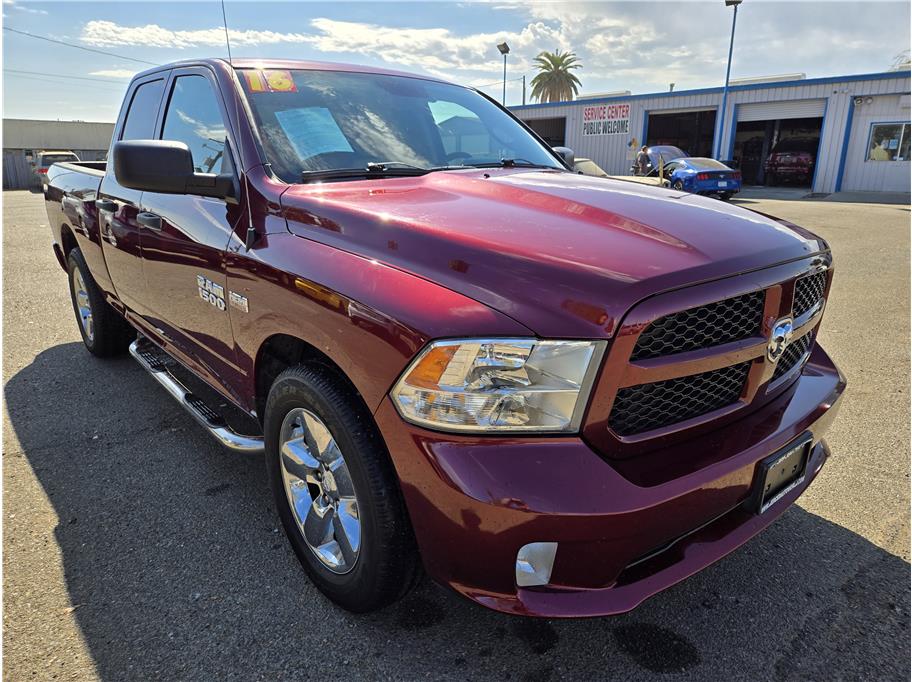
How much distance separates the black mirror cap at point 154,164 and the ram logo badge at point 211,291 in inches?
15.5

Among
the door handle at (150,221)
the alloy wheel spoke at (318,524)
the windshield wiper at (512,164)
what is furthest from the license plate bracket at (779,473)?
the door handle at (150,221)

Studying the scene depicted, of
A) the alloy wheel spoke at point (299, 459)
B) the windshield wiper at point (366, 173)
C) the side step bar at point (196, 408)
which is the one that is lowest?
the side step bar at point (196, 408)

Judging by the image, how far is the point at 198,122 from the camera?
2.90 metres

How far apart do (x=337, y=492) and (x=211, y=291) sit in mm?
1073

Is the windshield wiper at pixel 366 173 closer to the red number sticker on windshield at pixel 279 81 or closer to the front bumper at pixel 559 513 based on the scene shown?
the red number sticker on windshield at pixel 279 81

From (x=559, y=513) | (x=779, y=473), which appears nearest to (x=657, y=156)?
(x=779, y=473)

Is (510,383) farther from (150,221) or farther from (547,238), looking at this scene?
(150,221)

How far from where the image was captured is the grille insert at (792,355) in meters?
2.08

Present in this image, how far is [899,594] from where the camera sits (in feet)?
7.23

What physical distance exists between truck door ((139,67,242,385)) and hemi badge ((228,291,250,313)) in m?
0.05

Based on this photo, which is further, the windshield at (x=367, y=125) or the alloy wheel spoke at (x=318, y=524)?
the windshield at (x=367, y=125)

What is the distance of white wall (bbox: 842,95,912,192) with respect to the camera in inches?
878

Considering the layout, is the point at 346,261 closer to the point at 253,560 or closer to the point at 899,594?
the point at 253,560

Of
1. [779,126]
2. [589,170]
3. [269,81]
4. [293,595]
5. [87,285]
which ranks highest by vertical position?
[779,126]
